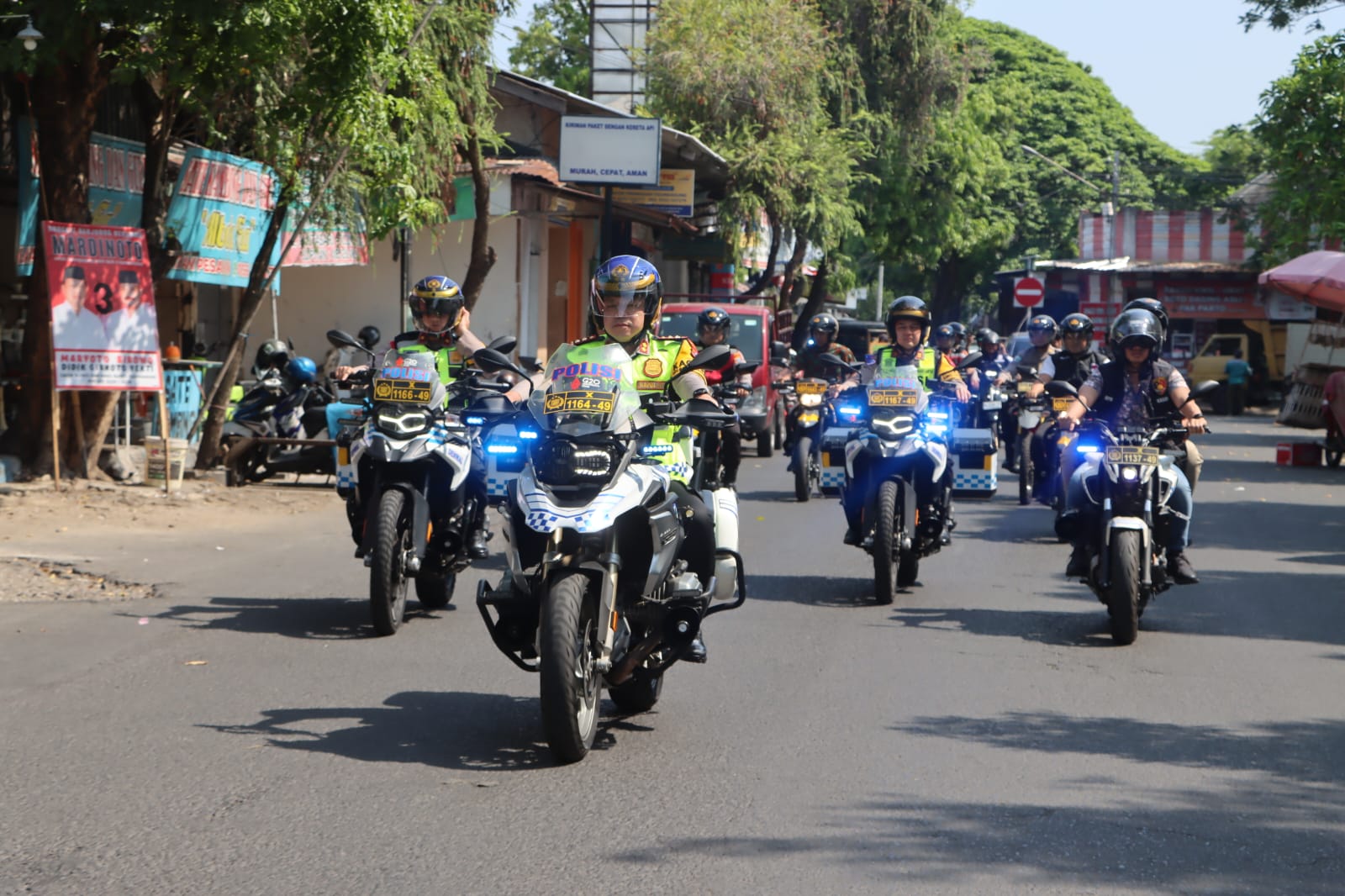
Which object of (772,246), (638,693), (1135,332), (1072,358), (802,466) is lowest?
(638,693)

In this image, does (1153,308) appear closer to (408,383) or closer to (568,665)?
(408,383)

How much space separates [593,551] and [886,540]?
440cm

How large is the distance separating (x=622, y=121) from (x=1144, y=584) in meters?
17.9

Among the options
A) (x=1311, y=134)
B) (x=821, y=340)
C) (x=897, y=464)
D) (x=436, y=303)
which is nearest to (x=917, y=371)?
(x=897, y=464)

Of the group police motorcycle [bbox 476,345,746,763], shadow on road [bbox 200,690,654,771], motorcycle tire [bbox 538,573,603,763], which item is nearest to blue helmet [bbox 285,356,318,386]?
shadow on road [bbox 200,690,654,771]

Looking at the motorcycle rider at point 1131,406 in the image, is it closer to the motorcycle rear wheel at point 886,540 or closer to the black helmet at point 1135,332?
the black helmet at point 1135,332

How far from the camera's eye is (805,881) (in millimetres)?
4680

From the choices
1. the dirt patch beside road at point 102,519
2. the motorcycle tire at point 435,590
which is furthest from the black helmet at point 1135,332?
the dirt patch beside road at point 102,519

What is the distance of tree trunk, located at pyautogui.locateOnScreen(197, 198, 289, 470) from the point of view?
15.8 metres

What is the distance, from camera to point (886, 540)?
1002 centimetres

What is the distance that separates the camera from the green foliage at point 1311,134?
92.4 feet

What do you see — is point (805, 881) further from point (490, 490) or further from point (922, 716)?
point (490, 490)

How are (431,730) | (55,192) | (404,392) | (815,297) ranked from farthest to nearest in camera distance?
1. (815,297)
2. (55,192)
3. (404,392)
4. (431,730)

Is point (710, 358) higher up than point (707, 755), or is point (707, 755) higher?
point (710, 358)
